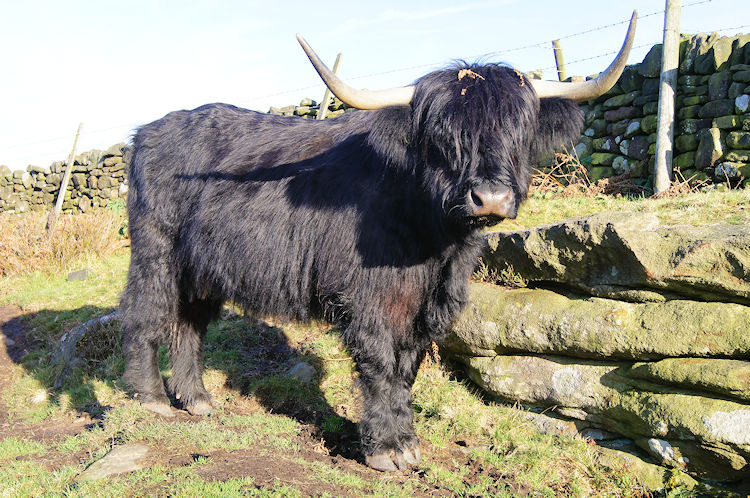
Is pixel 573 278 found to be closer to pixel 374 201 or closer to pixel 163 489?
pixel 374 201

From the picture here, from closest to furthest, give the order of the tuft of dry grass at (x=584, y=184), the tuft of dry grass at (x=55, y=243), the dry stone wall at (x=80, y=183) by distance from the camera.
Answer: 1. the tuft of dry grass at (x=584, y=184)
2. the tuft of dry grass at (x=55, y=243)
3. the dry stone wall at (x=80, y=183)


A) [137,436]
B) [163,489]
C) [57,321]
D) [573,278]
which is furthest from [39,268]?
[573,278]

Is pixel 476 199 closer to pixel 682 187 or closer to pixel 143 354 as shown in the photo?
pixel 143 354

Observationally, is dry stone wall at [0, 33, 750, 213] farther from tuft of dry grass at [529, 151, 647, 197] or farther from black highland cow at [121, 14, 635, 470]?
black highland cow at [121, 14, 635, 470]

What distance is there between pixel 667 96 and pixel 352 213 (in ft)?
17.7

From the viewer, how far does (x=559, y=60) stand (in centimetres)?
873

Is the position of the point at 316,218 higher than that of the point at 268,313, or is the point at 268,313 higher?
the point at 316,218

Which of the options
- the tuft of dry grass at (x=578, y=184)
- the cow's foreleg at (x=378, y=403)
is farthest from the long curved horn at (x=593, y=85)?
the tuft of dry grass at (x=578, y=184)

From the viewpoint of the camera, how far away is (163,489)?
8.93ft

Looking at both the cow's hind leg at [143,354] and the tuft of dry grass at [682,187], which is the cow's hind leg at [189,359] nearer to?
the cow's hind leg at [143,354]

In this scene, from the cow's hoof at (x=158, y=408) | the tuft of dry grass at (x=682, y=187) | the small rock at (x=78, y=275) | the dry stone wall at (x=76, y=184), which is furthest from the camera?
the dry stone wall at (x=76, y=184)

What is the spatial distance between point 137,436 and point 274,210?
1.62m

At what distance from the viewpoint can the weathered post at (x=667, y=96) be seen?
6.79 metres

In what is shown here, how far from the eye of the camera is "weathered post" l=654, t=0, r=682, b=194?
679cm
